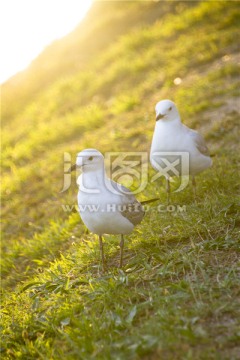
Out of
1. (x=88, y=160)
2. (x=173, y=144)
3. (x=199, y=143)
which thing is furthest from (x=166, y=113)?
(x=88, y=160)

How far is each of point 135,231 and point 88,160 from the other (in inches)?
45.2

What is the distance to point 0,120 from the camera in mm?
14367

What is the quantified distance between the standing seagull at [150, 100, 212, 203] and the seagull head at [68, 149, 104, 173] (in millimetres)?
1331

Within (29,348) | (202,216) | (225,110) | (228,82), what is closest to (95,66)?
(228,82)

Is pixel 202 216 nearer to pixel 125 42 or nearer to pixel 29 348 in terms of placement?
pixel 29 348

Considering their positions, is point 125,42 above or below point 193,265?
above

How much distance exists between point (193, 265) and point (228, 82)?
639cm

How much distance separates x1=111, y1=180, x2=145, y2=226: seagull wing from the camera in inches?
191

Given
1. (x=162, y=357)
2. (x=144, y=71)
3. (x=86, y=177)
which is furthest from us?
(x=144, y=71)

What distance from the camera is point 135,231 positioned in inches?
222

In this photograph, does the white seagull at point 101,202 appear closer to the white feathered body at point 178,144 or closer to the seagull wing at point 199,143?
the white feathered body at point 178,144

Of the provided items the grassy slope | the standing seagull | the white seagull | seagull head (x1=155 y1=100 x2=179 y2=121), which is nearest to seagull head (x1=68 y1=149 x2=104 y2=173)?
the white seagull

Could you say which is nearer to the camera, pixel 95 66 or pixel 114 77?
pixel 114 77

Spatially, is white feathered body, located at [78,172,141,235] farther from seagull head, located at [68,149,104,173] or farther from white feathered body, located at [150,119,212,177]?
white feathered body, located at [150,119,212,177]
